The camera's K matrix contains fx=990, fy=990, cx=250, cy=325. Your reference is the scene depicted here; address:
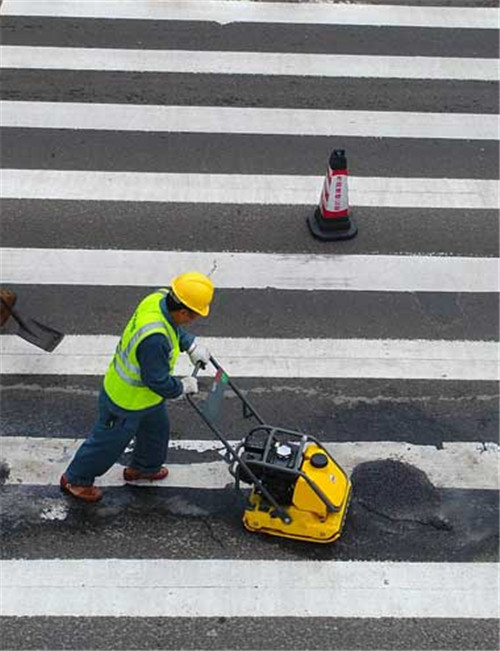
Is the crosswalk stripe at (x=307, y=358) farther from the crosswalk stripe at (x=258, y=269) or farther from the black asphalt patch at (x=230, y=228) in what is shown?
the black asphalt patch at (x=230, y=228)

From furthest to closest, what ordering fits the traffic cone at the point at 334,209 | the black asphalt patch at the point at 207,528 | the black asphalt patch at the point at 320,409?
1. the traffic cone at the point at 334,209
2. the black asphalt patch at the point at 320,409
3. the black asphalt patch at the point at 207,528

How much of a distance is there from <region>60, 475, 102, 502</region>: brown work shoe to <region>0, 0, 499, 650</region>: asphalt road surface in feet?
0.26

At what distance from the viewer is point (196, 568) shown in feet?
20.9

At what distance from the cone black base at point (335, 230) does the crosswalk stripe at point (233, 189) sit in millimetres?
381

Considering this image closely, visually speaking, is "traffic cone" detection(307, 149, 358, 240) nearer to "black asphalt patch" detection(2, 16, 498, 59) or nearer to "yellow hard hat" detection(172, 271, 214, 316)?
"black asphalt patch" detection(2, 16, 498, 59)

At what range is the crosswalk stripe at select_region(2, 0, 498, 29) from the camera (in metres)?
11.7

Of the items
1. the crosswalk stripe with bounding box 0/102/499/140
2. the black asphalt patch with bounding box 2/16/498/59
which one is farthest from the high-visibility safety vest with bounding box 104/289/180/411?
the black asphalt patch with bounding box 2/16/498/59

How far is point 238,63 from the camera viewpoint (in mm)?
10984

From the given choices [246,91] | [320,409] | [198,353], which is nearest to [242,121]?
[246,91]

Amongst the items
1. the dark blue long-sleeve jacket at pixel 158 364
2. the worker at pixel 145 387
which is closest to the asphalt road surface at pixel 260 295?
the worker at pixel 145 387

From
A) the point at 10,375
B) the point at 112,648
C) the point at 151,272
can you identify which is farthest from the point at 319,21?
the point at 112,648

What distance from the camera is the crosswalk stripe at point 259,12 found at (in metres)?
11.7

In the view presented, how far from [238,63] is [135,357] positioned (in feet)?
19.5

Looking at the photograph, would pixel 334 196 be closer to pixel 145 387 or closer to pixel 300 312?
pixel 300 312
